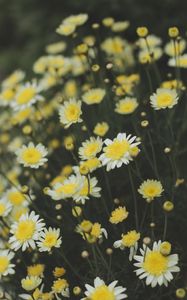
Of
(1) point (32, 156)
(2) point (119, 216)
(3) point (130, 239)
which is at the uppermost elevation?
(1) point (32, 156)

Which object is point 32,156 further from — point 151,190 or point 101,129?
point 151,190

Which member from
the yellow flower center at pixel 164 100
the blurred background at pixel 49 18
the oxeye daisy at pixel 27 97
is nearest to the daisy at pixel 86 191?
the yellow flower center at pixel 164 100

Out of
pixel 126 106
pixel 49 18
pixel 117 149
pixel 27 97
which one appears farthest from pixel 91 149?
pixel 49 18

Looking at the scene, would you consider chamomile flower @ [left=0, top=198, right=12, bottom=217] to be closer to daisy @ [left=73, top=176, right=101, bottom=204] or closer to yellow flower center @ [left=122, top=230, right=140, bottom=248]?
daisy @ [left=73, top=176, right=101, bottom=204]

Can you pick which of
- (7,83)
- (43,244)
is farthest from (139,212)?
(7,83)

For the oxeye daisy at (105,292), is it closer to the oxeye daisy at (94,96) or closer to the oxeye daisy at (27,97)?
the oxeye daisy at (94,96)

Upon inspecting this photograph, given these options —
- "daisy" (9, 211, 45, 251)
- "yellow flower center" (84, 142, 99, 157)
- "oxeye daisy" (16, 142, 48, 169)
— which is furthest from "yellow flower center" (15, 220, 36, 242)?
"yellow flower center" (84, 142, 99, 157)
